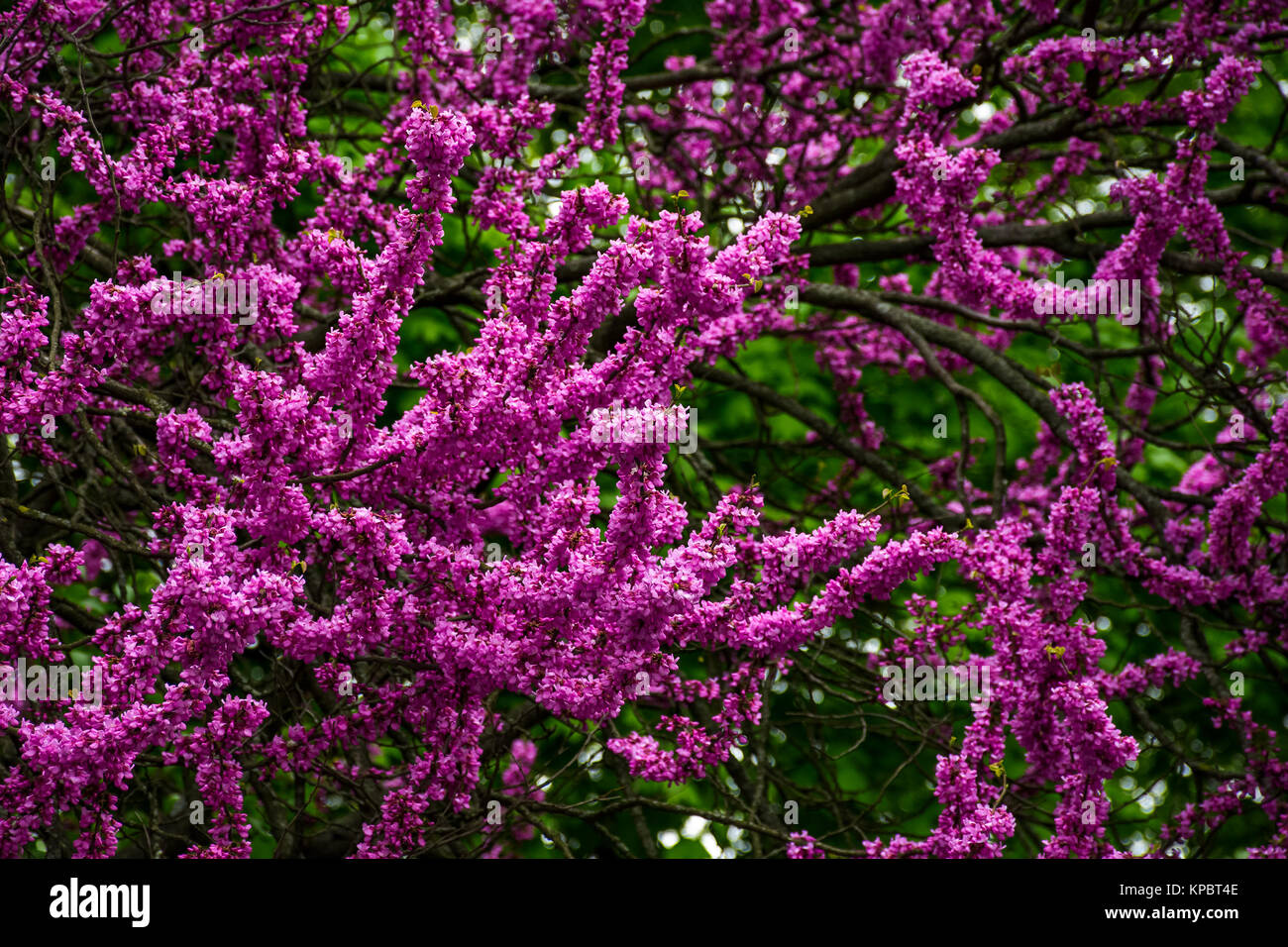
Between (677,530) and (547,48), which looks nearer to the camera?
(677,530)

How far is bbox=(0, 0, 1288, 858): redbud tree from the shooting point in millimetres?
4359

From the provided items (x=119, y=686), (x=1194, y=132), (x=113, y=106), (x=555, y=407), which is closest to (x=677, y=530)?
(x=555, y=407)

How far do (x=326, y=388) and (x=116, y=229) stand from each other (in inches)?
48.2

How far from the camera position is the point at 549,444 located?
Result: 15.0 feet

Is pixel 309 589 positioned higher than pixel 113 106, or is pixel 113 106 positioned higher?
pixel 113 106

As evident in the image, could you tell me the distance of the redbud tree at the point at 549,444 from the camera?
4.36m

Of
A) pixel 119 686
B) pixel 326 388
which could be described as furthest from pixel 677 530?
pixel 119 686

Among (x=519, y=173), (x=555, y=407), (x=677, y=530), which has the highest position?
(x=519, y=173)

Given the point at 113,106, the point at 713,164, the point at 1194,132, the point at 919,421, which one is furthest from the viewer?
the point at 919,421

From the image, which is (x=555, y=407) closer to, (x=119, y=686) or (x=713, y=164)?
(x=119, y=686)

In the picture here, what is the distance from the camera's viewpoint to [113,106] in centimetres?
582

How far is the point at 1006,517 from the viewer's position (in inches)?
240
